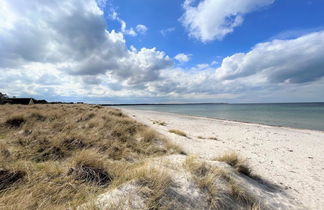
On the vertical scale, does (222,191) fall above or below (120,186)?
below

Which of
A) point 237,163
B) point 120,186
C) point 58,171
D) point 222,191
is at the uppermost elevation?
point 58,171

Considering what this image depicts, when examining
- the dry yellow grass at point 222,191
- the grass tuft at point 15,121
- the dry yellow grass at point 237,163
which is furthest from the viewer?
the grass tuft at point 15,121

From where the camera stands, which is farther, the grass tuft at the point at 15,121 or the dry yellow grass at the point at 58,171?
the grass tuft at the point at 15,121

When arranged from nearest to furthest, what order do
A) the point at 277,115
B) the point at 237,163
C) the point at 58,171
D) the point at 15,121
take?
the point at 58,171 < the point at 237,163 < the point at 15,121 < the point at 277,115

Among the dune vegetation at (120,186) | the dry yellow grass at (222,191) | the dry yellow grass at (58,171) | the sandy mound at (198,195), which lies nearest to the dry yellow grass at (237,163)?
the dune vegetation at (120,186)

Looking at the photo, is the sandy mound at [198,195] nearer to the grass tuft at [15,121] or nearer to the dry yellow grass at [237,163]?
the dry yellow grass at [237,163]

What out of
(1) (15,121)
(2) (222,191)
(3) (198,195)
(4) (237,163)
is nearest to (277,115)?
(4) (237,163)

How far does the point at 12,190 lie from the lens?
8.43 feet

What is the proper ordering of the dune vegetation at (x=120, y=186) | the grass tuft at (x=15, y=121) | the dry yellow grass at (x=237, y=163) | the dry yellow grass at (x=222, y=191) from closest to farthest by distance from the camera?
the dune vegetation at (x=120, y=186), the dry yellow grass at (x=222, y=191), the dry yellow grass at (x=237, y=163), the grass tuft at (x=15, y=121)

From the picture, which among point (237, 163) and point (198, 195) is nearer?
point (198, 195)

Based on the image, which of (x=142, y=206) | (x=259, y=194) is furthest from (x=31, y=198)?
(x=259, y=194)

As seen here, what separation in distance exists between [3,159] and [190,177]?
4640 millimetres

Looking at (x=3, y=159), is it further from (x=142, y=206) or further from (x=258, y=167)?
(x=258, y=167)

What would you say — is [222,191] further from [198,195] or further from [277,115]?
[277,115]
